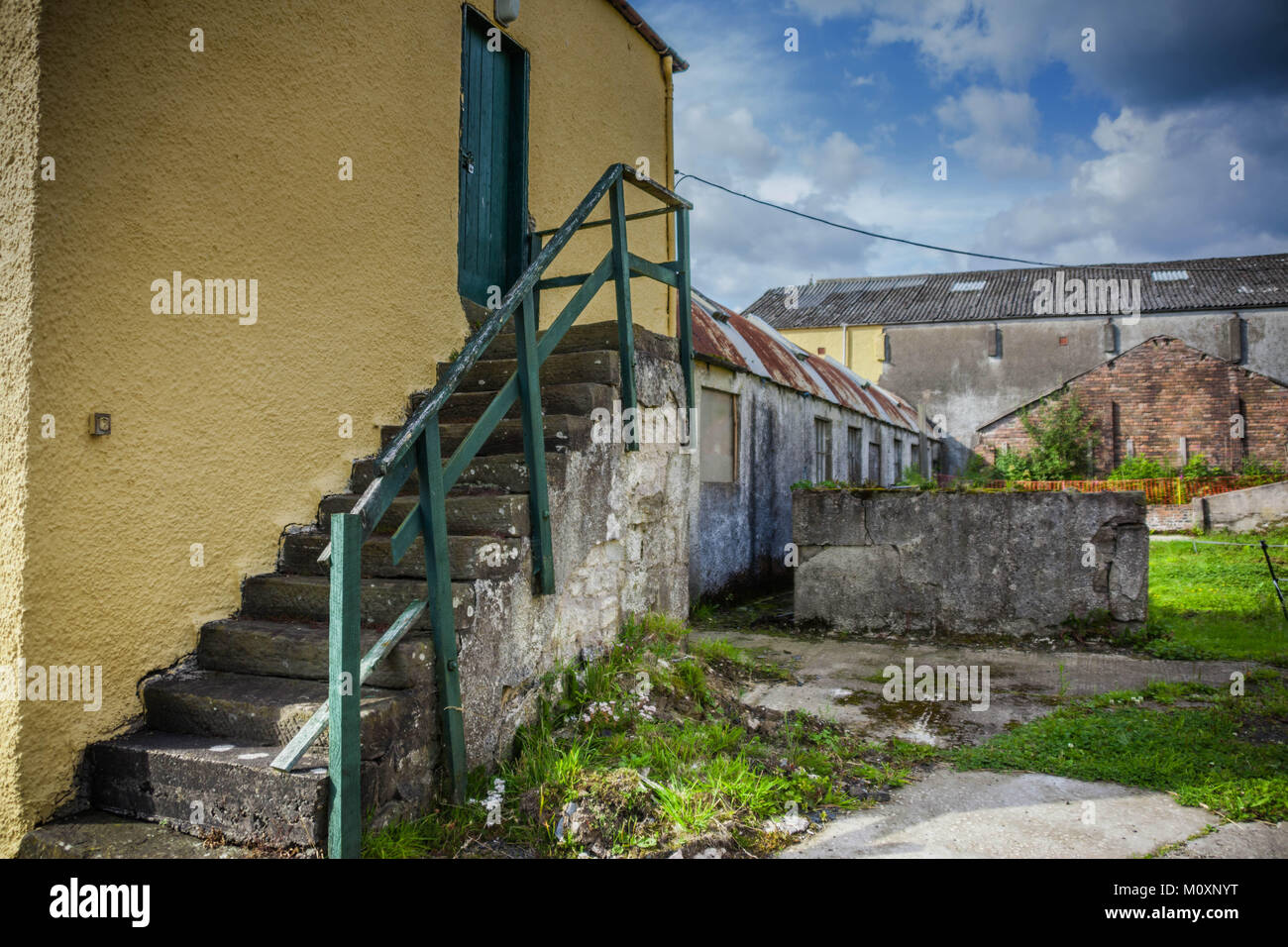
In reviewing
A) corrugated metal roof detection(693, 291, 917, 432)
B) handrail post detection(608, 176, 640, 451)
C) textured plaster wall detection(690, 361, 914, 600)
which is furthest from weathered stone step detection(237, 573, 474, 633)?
corrugated metal roof detection(693, 291, 917, 432)

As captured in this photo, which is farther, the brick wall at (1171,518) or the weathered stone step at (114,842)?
the brick wall at (1171,518)

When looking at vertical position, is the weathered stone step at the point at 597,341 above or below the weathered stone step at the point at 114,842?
above

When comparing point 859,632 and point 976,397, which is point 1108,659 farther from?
point 976,397

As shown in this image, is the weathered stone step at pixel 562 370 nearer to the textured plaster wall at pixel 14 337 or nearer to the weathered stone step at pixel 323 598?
the weathered stone step at pixel 323 598

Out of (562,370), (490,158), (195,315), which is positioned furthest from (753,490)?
(195,315)

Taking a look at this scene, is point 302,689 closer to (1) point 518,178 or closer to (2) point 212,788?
(2) point 212,788

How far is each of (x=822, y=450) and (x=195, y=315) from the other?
10176 mm

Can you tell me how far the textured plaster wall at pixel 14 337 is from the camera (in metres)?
2.67

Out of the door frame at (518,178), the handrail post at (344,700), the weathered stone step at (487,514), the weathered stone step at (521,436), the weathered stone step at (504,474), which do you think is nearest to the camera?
the handrail post at (344,700)

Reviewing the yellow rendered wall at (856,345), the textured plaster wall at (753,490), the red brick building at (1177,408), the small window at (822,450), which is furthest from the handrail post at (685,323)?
the yellow rendered wall at (856,345)

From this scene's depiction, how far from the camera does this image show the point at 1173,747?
157 inches

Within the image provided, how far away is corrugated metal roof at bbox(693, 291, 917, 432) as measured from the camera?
8.83 metres
